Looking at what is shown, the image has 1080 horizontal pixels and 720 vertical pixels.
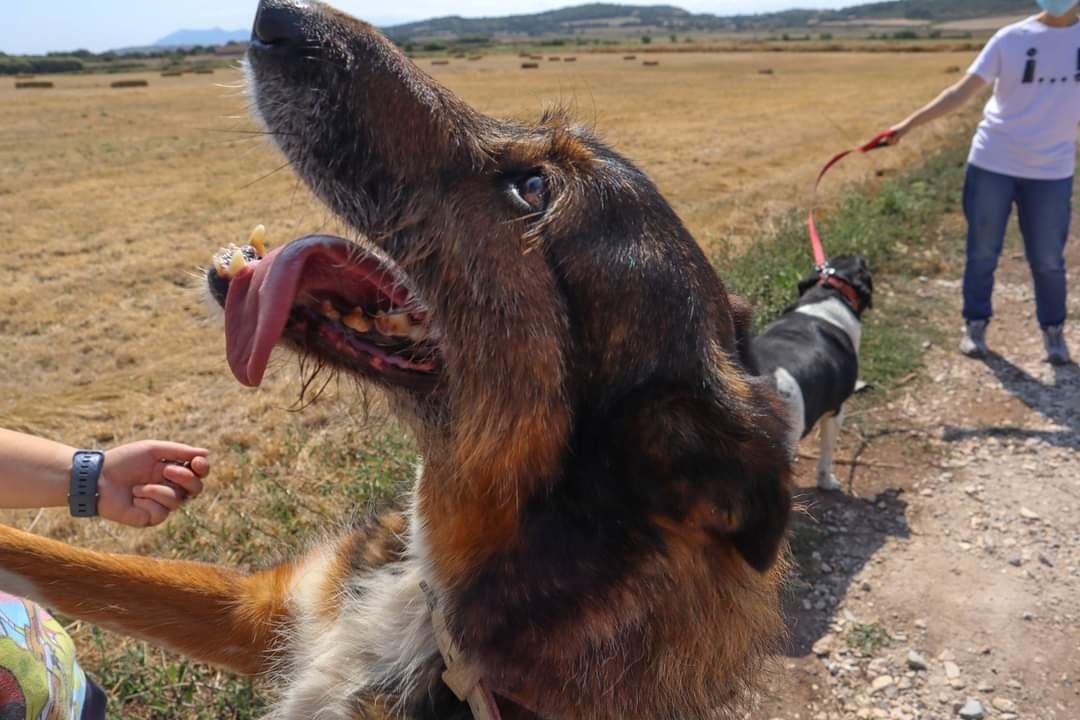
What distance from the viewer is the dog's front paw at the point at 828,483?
4891 millimetres

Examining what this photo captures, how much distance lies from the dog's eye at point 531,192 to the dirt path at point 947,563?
88.2 inches

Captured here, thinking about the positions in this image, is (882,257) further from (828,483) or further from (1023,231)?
(828,483)

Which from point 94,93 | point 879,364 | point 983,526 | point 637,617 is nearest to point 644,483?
point 637,617

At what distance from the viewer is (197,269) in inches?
159

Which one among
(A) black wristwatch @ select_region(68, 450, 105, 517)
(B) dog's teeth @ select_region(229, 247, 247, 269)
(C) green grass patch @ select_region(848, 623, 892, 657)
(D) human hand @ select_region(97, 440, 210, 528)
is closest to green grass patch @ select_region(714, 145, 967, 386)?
(C) green grass patch @ select_region(848, 623, 892, 657)

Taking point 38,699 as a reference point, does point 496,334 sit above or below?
above

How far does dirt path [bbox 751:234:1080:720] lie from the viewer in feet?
11.4

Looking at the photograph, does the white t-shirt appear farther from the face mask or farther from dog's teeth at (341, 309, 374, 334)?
dog's teeth at (341, 309, 374, 334)

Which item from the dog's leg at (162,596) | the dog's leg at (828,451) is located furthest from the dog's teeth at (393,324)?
the dog's leg at (828,451)

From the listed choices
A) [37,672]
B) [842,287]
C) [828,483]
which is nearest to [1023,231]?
[842,287]

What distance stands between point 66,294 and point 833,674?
7.94 meters

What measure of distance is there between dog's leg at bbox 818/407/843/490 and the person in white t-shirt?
7.05 feet

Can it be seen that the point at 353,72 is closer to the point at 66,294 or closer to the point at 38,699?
the point at 38,699

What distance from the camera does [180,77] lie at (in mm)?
46438
